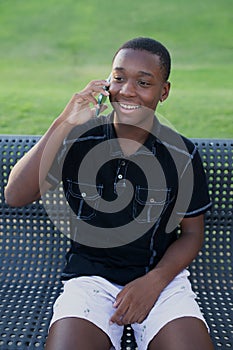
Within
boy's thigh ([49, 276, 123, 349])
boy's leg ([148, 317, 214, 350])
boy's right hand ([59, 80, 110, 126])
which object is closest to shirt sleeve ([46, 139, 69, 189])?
boy's right hand ([59, 80, 110, 126])

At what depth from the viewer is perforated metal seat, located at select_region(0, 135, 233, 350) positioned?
275 cm

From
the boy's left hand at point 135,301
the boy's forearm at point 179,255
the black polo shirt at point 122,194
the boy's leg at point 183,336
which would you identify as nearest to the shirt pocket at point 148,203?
the black polo shirt at point 122,194

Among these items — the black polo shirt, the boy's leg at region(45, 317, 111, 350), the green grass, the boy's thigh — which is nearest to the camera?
the boy's leg at region(45, 317, 111, 350)

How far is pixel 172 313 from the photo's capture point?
2248mm

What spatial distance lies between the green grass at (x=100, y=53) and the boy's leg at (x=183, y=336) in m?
3.61

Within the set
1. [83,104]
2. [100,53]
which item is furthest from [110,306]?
[100,53]

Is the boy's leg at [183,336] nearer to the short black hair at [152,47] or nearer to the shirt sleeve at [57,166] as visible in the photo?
the shirt sleeve at [57,166]

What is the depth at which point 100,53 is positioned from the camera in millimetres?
9539

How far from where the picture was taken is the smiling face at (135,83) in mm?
2400

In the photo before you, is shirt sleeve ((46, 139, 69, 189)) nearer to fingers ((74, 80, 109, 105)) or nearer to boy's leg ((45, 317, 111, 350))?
fingers ((74, 80, 109, 105))

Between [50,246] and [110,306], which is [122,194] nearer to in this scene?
[110,306]

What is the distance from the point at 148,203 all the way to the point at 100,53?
734 cm

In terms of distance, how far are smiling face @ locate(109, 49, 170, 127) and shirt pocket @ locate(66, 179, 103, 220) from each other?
0.34 m

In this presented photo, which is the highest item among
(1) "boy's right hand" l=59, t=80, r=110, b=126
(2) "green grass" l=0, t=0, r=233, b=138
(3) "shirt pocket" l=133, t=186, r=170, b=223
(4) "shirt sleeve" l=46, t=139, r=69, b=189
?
(1) "boy's right hand" l=59, t=80, r=110, b=126
